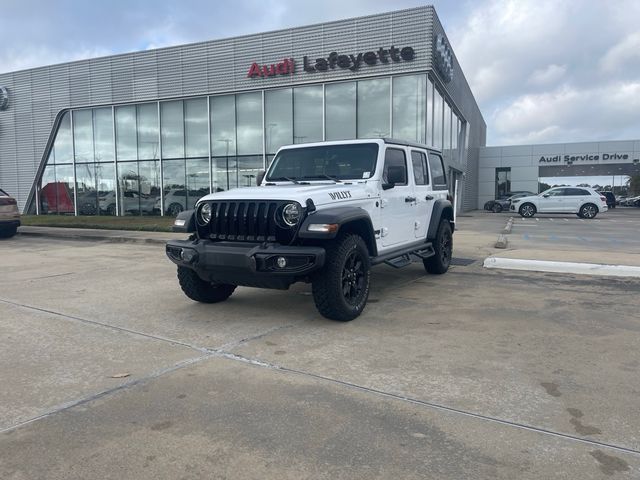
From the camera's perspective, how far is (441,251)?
8.45 meters

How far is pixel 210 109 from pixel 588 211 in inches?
743

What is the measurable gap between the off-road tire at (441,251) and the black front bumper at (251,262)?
3.67 m

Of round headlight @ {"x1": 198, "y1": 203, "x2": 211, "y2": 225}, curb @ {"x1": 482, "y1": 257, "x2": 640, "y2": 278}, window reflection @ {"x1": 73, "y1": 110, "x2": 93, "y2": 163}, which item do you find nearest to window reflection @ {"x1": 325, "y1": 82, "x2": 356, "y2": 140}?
curb @ {"x1": 482, "y1": 257, "x2": 640, "y2": 278}

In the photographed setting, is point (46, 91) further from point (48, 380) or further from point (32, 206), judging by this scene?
point (48, 380)

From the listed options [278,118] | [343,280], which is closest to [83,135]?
[278,118]

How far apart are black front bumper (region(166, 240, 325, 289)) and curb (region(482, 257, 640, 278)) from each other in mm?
5284

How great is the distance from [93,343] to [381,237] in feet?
11.3

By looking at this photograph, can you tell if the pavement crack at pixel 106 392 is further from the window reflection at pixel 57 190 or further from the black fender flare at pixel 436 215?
the window reflection at pixel 57 190

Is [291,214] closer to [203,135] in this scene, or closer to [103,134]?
[203,135]

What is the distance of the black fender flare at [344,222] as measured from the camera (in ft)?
16.5

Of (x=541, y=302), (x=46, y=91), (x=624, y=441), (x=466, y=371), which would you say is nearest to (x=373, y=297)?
(x=541, y=302)

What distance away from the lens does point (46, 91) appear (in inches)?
1061

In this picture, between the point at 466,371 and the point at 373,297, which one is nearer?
the point at 466,371

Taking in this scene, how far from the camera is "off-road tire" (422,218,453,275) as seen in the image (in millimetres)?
8297
